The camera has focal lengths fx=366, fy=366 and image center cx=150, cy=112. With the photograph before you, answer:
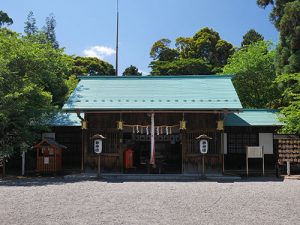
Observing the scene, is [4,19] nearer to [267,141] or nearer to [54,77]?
[54,77]

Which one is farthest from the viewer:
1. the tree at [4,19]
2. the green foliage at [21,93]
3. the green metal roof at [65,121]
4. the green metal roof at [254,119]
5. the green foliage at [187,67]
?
the green foliage at [187,67]

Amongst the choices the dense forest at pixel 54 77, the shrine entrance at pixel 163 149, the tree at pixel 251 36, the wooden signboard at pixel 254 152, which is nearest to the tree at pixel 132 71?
the tree at pixel 251 36

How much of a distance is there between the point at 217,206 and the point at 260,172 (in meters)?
9.22

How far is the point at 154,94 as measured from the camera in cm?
1761

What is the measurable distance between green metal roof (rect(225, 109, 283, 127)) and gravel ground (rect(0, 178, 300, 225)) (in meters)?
5.11

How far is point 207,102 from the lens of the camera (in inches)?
645

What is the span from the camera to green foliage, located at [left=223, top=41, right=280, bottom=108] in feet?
81.2

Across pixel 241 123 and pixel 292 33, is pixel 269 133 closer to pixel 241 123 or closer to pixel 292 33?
pixel 241 123

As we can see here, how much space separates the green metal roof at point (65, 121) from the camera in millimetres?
18677

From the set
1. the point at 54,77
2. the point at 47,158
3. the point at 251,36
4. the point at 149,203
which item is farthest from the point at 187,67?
the point at 149,203

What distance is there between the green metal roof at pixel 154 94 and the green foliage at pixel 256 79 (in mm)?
6447

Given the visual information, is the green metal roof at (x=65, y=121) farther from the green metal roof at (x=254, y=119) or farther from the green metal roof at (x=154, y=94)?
the green metal roof at (x=254, y=119)

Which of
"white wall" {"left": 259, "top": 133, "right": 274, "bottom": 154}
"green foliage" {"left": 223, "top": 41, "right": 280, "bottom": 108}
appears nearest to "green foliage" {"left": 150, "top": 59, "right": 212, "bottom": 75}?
"green foliage" {"left": 223, "top": 41, "right": 280, "bottom": 108}

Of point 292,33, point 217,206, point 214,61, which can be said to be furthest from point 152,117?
point 214,61
